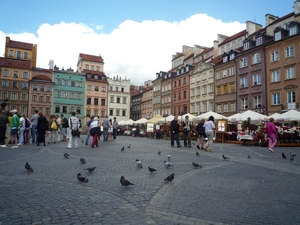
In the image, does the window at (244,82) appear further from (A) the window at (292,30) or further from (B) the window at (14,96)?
(B) the window at (14,96)

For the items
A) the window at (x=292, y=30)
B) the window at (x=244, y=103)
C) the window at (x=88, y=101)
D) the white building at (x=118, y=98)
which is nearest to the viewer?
the window at (x=292, y=30)

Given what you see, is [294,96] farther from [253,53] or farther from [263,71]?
[253,53]

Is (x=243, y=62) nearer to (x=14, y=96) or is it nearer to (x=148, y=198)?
(x=148, y=198)

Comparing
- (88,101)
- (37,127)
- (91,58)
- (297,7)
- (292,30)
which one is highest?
(91,58)

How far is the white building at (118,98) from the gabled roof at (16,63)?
21197 mm

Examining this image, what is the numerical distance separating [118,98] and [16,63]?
88.0 feet

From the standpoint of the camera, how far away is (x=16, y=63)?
62219mm

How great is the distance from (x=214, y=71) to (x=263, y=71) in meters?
11.1

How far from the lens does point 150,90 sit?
7388 centimetres

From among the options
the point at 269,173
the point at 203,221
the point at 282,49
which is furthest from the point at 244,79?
the point at 203,221

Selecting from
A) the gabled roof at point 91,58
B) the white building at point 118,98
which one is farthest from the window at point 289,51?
the gabled roof at point 91,58

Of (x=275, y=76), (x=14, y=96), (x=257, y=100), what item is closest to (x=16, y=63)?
(x=14, y=96)

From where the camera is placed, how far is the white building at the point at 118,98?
72250mm

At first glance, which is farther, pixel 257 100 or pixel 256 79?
pixel 256 79
